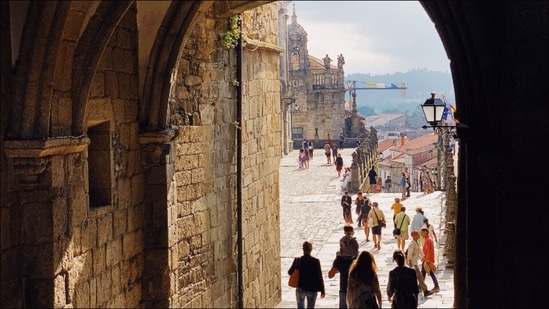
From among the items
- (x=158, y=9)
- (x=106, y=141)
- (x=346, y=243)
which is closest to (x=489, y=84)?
(x=106, y=141)

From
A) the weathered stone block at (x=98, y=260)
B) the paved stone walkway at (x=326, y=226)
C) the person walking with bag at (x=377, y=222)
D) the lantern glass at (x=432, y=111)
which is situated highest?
the lantern glass at (x=432, y=111)

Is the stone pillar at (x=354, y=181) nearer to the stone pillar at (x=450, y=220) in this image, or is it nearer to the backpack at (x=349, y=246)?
the stone pillar at (x=450, y=220)

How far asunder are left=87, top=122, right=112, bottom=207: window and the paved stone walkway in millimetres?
5107

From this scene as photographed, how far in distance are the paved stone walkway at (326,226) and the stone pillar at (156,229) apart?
3.92 m

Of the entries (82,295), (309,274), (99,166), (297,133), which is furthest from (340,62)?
(82,295)

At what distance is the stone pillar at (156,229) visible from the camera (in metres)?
7.61

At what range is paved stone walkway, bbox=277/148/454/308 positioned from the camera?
11758mm

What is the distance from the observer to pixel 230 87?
981 cm

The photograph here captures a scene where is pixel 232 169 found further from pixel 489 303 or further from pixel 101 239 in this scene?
pixel 489 303

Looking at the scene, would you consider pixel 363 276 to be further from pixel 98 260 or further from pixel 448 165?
pixel 448 165

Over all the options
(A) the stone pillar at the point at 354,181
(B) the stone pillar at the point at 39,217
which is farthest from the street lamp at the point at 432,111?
(A) the stone pillar at the point at 354,181

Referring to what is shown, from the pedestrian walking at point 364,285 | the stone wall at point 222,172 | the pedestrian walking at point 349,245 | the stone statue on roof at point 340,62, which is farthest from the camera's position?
the stone statue on roof at point 340,62

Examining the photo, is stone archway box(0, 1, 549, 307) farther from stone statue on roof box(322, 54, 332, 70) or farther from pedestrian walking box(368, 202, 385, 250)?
stone statue on roof box(322, 54, 332, 70)

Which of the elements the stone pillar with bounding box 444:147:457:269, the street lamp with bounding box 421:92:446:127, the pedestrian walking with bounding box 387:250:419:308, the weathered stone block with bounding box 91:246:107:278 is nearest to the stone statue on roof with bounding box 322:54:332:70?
the stone pillar with bounding box 444:147:457:269
